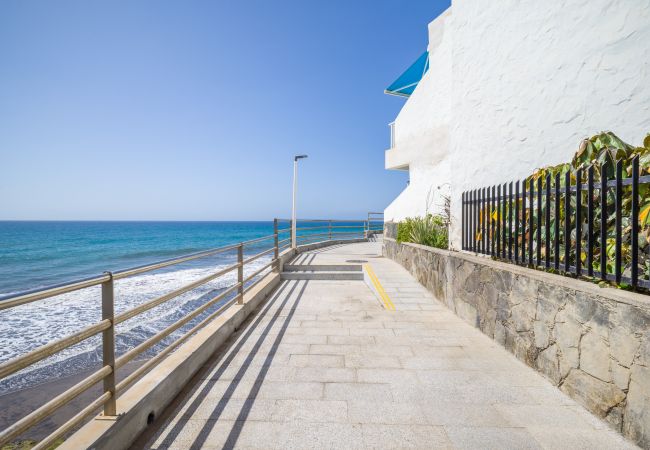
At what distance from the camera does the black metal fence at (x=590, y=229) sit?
261cm

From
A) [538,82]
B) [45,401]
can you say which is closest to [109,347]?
[45,401]

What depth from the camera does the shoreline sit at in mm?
3761

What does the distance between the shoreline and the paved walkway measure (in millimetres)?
1972

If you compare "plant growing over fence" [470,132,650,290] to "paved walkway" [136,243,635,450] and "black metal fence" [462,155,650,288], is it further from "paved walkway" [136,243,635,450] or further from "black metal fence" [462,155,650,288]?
"paved walkway" [136,243,635,450]

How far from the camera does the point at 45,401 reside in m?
4.44

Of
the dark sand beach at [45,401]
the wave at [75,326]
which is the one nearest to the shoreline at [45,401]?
the dark sand beach at [45,401]

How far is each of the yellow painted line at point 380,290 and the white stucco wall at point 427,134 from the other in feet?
11.0

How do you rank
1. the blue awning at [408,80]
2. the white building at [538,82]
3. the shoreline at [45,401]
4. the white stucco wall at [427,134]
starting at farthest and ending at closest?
1. the blue awning at [408,80]
2. the white stucco wall at [427,134]
3. the white building at [538,82]
4. the shoreline at [45,401]

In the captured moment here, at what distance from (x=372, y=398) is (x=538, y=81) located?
5077mm

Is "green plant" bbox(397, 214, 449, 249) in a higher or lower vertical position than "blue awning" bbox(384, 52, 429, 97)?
lower

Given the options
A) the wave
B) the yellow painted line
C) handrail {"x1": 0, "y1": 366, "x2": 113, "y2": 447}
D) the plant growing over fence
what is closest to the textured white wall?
the plant growing over fence

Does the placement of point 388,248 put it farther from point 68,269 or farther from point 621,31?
point 68,269

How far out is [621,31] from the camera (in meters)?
3.99

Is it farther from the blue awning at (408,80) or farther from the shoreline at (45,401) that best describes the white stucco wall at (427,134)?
the shoreline at (45,401)
